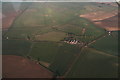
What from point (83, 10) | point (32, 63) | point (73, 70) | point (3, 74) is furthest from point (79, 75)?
point (83, 10)

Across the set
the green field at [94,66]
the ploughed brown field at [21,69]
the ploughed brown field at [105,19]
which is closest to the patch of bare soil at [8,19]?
the ploughed brown field at [21,69]

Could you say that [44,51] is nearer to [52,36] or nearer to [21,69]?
[21,69]

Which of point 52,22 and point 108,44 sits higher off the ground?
point 108,44

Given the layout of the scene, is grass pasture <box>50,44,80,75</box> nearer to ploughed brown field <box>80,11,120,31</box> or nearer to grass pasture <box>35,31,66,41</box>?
grass pasture <box>35,31,66,41</box>

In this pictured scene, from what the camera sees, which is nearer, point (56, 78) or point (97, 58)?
point (56, 78)

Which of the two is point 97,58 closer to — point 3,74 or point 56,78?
point 56,78

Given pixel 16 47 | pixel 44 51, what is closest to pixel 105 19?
pixel 44 51
